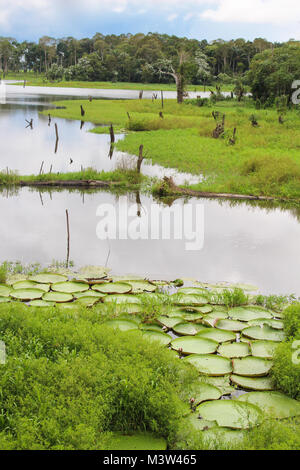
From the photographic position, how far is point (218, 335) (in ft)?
23.4

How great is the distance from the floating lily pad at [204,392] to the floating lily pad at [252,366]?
22.7 inches

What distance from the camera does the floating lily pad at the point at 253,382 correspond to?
5.87m

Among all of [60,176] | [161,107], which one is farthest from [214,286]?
[161,107]

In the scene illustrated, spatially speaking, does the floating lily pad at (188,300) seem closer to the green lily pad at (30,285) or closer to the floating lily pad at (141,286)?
the floating lily pad at (141,286)

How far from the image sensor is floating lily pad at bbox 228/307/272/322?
25.8 ft

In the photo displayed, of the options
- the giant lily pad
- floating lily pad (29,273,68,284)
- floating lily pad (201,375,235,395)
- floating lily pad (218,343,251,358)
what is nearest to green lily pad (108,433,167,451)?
floating lily pad (201,375,235,395)

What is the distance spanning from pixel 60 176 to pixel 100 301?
37.6 feet

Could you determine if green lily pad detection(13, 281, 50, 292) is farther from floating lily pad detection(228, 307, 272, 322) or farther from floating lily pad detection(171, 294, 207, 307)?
floating lily pad detection(228, 307, 272, 322)

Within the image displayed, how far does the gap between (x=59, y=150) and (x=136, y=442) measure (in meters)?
23.5

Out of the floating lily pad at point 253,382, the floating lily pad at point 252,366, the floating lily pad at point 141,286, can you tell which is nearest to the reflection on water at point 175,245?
the floating lily pad at point 141,286

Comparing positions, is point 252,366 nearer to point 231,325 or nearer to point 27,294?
point 231,325

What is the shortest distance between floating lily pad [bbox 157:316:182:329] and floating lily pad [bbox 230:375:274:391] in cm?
159

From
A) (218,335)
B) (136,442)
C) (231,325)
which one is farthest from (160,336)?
(136,442)
